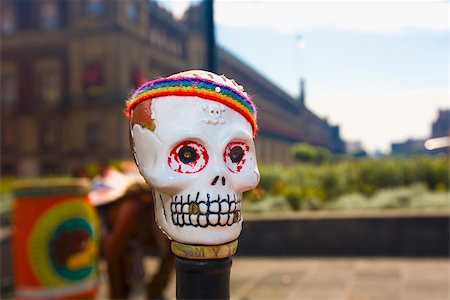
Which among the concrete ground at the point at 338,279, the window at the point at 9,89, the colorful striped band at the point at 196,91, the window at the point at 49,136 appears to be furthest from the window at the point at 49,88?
the colorful striped band at the point at 196,91

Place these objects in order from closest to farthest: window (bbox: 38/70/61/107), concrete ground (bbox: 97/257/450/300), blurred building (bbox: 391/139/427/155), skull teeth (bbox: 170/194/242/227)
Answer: skull teeth (bbox: 170/194/242/227) < concrete ground (bbox: 97/257/450/300) < blurred building (bbox: 391/139/427/155) < window (bbox: 38/70/61/107)

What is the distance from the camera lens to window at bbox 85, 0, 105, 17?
80.8 ft

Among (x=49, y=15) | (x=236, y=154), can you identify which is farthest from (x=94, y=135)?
(x=236, y=154)

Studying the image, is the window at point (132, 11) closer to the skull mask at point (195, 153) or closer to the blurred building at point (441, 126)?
the blurred building at point (441, 126)

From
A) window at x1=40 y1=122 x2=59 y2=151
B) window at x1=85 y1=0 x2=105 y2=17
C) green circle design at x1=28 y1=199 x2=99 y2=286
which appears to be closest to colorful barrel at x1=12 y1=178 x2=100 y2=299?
green circle design at x1=28 y1=199 x2=99 y2=286

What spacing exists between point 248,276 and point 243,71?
17.7 ft

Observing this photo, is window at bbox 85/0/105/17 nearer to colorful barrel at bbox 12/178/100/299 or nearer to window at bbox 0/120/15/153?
window at bbox 0/120/15/153

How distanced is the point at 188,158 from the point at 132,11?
24906 millimetres

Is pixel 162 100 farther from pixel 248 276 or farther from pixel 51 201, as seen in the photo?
pixel 248 276

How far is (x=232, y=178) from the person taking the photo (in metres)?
1.65

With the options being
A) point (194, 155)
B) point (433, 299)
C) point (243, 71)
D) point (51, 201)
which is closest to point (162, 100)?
point (194, 155)

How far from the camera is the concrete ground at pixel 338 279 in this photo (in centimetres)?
533

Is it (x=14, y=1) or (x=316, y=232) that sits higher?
(x=14, y=1)

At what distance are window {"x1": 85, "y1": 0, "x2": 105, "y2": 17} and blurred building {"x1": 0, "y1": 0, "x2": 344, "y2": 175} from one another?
52mm
